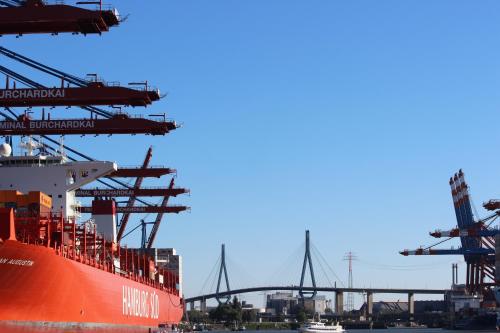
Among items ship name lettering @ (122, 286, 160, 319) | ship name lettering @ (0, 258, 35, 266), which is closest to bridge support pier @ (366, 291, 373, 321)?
ship name lettering @ (122, 286, 160, 319)

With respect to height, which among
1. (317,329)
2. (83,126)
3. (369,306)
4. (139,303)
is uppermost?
(83,126)

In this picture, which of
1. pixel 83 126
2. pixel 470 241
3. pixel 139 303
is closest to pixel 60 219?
pixel 83 126

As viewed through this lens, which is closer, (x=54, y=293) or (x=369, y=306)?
(x=54, y=293)

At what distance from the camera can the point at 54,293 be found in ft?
117

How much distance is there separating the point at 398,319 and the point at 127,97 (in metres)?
139

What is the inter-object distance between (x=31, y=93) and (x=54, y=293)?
9848 millimetres

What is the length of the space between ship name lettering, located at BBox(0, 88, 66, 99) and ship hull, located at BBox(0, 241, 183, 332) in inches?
313

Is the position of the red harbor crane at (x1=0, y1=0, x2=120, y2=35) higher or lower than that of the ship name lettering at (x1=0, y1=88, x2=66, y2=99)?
higher

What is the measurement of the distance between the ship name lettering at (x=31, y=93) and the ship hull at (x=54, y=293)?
7954mm

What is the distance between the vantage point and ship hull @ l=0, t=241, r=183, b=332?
3297 cm

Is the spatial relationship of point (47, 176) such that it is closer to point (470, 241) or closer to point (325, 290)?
point (470, 241)

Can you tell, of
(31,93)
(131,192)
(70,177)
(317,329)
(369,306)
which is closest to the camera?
(31,93)

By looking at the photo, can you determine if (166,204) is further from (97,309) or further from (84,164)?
(97,309)

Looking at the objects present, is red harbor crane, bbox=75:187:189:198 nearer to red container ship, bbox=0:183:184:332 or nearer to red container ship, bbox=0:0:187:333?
red container ship, bbox=0:0:187:333
